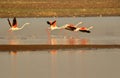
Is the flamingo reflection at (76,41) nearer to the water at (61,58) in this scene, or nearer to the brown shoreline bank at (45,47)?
the water at (61,58)

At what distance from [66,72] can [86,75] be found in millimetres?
870

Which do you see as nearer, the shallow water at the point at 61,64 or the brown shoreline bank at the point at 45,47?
the shallow water at the point at 61,64

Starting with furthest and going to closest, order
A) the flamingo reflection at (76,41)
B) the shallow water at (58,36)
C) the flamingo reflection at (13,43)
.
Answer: the shallow water at (58,36) < the flamingo reflection at (76,41) < the flamingo reflection at (13,43)

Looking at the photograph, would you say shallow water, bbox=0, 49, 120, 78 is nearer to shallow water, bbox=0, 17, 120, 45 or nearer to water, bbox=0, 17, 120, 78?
water, bbox=0, 17, 120, 78

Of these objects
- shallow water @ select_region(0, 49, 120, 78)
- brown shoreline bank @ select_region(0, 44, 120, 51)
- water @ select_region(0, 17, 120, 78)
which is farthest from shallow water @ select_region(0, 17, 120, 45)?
shallow water @ select_region(0, 49, 120, 78)

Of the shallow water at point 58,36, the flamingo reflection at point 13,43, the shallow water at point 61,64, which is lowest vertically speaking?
the shallow water at point 58,36

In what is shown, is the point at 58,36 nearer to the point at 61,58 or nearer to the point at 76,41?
the point at 76,41

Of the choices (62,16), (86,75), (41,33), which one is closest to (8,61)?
(86,75)

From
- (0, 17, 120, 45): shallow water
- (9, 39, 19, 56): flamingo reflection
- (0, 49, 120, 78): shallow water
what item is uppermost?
(0, 49, 120, 78): shallow water

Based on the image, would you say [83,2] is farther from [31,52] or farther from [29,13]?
[31,52]

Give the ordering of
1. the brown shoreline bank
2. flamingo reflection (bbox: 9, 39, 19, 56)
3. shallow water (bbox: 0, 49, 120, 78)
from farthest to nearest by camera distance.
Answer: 1. the brown shoreline bank
2. flamingo reflection (bbox: 9, 39, 19, 56)
3. shallow water (bbox: 0, 49, 120, 78)

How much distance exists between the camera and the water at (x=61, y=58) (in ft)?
76.0

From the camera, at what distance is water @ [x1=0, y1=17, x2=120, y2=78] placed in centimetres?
2316

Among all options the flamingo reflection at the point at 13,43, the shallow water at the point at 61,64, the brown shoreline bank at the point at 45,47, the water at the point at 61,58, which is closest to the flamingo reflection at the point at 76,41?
the water at the point at 61,58
